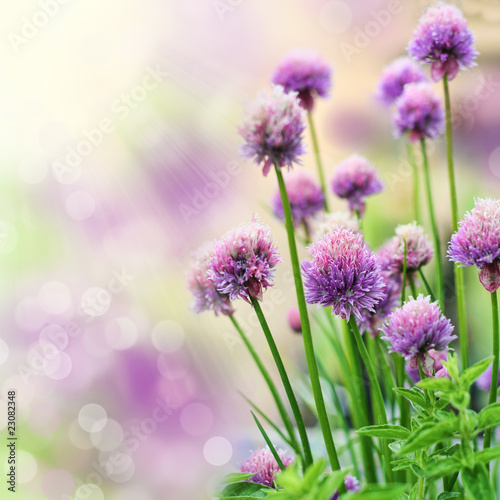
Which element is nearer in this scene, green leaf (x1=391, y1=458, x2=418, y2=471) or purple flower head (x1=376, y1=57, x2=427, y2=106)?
green leaf (x1=391, y1=458, x2=418, y2=471)

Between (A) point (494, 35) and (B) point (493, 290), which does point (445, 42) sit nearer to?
(B) point (493, 290)

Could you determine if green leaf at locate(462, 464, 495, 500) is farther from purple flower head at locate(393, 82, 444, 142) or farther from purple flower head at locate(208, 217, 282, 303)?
purple flower head at locate(393, 82, 444, 142)

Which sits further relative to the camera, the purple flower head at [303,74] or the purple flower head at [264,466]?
the purple flower head at [303,74]

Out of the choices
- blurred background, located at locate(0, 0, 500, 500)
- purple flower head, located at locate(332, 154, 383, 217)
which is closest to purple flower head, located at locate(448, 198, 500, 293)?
purple flower head, located at locate(332, 154, 383, 217)

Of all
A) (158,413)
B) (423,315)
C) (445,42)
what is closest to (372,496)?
(423,315)

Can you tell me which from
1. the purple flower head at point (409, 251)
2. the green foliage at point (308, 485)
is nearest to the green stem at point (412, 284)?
the purple flower head at point (409, 251)

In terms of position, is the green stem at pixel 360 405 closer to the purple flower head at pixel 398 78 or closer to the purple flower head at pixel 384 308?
the purple flower head at pixel 384 308

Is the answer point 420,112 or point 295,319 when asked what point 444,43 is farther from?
point 295,319
